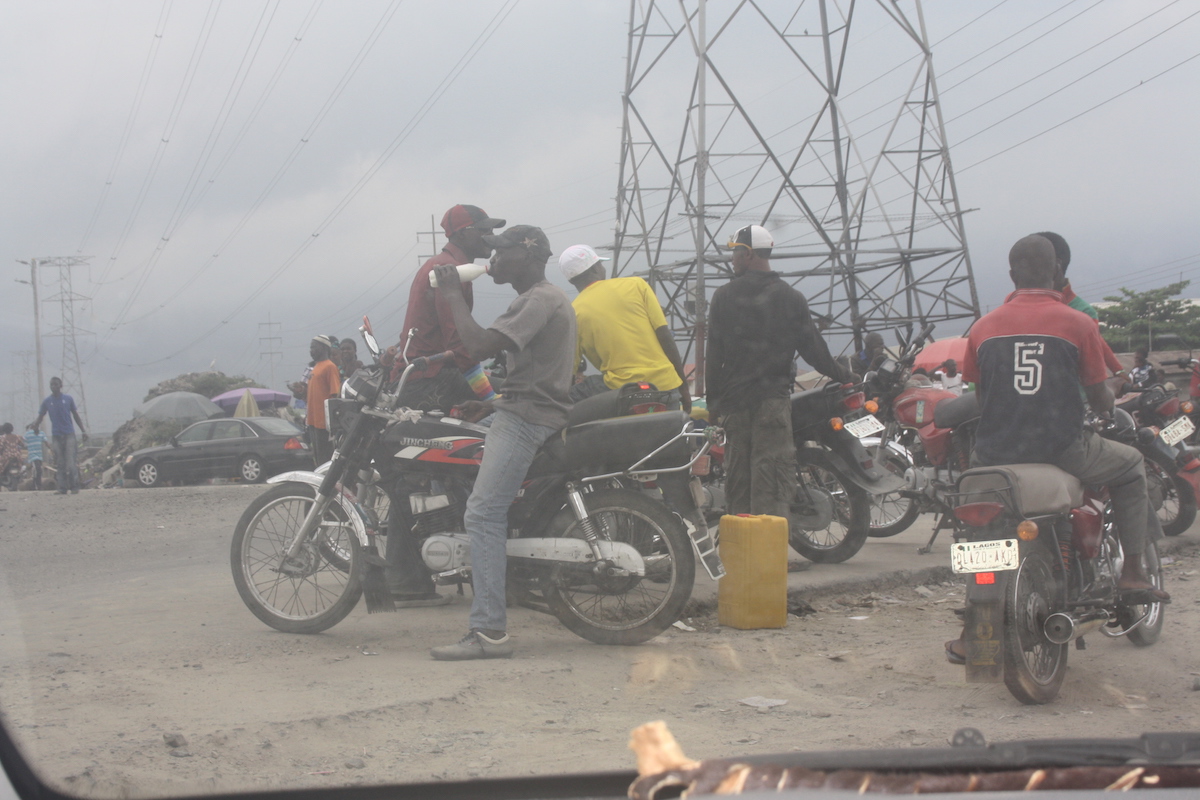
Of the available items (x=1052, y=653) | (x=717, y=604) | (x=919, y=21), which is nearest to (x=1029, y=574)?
(x=1052, y=653)

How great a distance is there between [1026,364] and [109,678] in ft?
11.7

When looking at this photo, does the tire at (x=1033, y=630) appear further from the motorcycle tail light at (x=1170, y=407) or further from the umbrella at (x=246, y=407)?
the umbrella at (x=246, y=407)

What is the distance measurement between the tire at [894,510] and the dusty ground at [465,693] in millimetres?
1374

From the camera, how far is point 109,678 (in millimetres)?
3746

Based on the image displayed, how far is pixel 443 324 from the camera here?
5027mm

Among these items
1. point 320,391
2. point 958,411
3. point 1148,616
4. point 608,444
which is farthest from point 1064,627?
point 320,391

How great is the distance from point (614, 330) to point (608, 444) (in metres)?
1.07

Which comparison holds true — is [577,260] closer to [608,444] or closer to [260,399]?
[608,444]

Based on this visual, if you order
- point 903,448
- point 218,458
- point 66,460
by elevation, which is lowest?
point 218,458

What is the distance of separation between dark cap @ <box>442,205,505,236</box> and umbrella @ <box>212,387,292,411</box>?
28394 mm

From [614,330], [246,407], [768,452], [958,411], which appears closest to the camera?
[958,411]

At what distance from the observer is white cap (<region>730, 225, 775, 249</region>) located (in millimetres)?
5758

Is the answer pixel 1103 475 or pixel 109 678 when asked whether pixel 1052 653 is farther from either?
pixel 109 678

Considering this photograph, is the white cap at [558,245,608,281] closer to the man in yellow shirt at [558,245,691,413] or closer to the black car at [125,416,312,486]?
the man in yellow shirt at [558,245,691,413]
